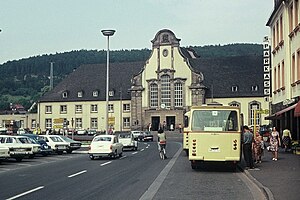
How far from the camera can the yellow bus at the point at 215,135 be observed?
2366cm

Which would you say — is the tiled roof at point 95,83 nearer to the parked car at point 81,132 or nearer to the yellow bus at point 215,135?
the parked car at point 81,132

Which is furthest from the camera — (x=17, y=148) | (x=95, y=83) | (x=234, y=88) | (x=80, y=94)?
(x=95, y=83)

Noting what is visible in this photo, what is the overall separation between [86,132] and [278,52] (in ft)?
207

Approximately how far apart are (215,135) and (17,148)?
47.6ft

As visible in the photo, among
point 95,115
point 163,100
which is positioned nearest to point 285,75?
point 163,100

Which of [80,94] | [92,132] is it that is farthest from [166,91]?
[80,94]

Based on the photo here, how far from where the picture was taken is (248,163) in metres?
24.6

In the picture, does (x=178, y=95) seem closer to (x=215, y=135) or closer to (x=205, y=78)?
(x=205, y=78)

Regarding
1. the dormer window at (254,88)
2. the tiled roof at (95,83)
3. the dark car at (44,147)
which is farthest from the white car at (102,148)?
the tiled roof at (95,83)

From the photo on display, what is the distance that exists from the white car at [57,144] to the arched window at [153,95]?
193ft

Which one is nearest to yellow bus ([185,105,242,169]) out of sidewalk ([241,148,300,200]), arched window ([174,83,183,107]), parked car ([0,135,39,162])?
sidewalk ([241,148,300,200])

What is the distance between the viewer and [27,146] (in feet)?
112

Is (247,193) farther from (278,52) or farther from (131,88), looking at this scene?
(131,88)

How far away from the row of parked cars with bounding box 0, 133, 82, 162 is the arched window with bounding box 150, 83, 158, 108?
58.5 meters
